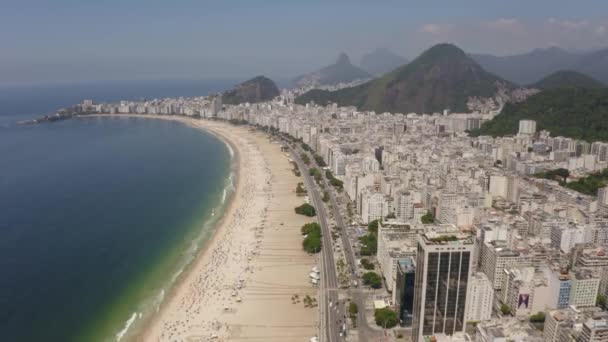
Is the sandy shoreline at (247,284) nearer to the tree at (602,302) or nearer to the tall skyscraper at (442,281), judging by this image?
the tall skyscraper at (442,281)

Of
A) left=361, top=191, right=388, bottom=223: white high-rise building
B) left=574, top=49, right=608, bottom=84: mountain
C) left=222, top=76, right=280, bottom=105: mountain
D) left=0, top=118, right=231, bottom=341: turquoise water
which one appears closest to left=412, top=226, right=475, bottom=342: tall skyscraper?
left=0, top=118, right=231, bottom=341: turquoise water

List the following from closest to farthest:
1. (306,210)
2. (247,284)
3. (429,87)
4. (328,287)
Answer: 1. (328,287)
2. (247,284)
3. (306,210)
4. (429,87)

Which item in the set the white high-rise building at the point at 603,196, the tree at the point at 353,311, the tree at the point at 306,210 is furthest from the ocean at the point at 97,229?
the white high-rise building at the point at 603,196

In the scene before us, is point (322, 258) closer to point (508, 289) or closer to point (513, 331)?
point (508, 289)

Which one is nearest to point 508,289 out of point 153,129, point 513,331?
point 513,331

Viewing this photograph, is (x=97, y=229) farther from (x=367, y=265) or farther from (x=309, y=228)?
(x=367, y=265)

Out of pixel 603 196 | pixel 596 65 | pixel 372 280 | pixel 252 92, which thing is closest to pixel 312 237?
pixel 372 280
